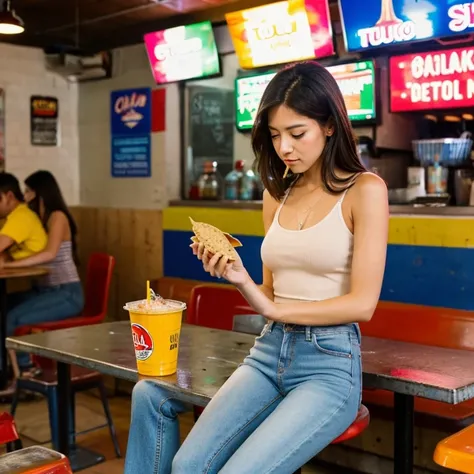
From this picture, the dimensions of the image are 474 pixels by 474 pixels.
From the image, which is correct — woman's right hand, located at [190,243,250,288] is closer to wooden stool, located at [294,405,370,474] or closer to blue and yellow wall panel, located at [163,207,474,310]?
wooden stool, located at [294,405,370,474]

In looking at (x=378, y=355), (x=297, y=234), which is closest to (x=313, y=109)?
(x=297, y=234)

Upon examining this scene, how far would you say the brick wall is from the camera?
6117 mm

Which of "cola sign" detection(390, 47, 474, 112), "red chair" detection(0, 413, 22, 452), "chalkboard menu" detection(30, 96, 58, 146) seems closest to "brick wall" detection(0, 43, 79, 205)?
"chalkboard menu" detection(30, 96, 58, 146)

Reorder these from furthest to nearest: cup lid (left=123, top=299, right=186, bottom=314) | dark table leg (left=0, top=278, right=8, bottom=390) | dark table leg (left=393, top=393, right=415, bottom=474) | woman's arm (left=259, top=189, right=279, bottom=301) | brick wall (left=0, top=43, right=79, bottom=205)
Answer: brick wall (left=0, top=43, right=79, bottom=205) → dark table leg (left=0, top=278, right=8, bottom=390) → dark table leg (left=393, top=393, right=415, bottom=474) → woman's arm (left=259, top=189, right=279, bottom=301) → cup lid (left=123, top=299, right=186, bottom=314)

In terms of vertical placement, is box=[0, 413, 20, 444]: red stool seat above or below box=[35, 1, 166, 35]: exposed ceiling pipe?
below

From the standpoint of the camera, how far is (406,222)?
4.05 meters

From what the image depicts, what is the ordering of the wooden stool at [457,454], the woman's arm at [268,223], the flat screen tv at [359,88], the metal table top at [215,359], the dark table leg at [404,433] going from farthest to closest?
the flat screen tv at [359,88] < the dark table leg at [404,433] < the woman's arm at [268,223] < the metal table top at [215,359] < the wooden stool at [457,454]

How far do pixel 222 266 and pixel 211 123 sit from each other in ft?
13.0

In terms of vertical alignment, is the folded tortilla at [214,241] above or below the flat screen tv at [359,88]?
below

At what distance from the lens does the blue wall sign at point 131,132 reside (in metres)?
5.76

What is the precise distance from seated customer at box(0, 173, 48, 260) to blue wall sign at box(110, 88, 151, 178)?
980mm

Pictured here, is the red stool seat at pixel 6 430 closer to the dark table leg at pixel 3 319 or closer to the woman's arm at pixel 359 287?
the woman's arm at pixel 359 287

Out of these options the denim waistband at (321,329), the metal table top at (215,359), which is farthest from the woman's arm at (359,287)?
the metal table top at (215,359)

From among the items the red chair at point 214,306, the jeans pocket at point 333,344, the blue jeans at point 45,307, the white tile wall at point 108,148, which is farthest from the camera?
the white tile wall at point 108,148
